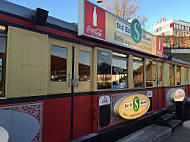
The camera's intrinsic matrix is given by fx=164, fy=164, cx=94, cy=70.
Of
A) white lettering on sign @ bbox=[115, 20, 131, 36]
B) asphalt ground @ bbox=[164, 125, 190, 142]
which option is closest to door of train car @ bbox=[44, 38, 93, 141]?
white lettering on sign @ bbox=[115, 20, 131, 36]

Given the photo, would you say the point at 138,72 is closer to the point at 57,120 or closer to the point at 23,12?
the point at 57,120

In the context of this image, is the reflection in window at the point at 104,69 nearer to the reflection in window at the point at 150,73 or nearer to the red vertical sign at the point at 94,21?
the red vertical sign at the point at 94,21

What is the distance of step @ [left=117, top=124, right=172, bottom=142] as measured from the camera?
4145 millimetres

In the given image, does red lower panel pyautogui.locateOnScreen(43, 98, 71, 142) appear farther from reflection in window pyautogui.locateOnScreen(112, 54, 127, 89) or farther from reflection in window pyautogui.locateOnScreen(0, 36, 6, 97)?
reflection in window pyautogui.locateOnScreen(112, 54, 127, 89)

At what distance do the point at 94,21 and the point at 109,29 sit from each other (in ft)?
1.75

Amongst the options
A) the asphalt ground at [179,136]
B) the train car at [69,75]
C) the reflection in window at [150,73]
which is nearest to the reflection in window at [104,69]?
the train car at [69,75]

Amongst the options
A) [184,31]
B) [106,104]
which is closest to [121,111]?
[106,104]

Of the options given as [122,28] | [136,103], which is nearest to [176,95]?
[136,103]

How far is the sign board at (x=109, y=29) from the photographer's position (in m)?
3.12

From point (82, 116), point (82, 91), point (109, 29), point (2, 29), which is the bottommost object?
point (82, 116)

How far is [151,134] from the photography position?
4547 millimetres

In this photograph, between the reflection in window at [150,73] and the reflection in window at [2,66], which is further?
the reflection in window at [150,73]

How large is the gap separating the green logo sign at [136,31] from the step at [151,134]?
2611mm

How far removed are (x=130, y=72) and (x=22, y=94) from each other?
122 inches
